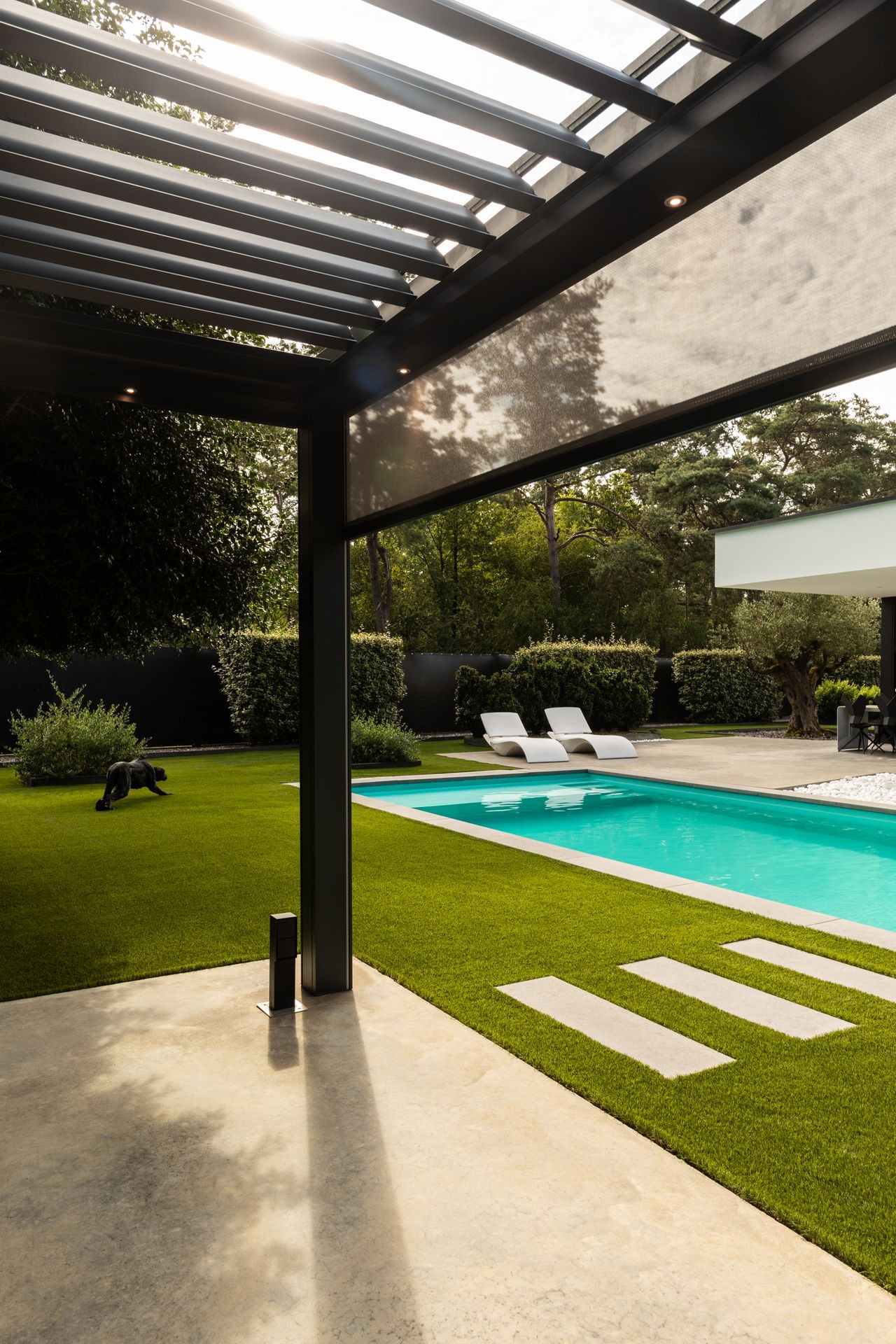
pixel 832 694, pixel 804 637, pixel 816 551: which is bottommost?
pixel 832 694

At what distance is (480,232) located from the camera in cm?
253

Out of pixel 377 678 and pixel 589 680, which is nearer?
pixel 377 678

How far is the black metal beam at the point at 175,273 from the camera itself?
9.02ft

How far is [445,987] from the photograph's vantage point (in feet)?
13.0

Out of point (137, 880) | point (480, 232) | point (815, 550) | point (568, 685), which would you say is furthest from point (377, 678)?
point (480, 232)

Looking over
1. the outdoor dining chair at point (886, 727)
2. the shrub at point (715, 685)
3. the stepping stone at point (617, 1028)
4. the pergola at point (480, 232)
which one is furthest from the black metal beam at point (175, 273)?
the shrub at point (715, 685)

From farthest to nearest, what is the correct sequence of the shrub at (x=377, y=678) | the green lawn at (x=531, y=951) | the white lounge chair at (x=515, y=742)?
the shrub at (x=377, y=678) < the white lounge chair at (x=515, y=742) < the green lawn at (x=531, y=951)

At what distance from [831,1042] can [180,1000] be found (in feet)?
8.52

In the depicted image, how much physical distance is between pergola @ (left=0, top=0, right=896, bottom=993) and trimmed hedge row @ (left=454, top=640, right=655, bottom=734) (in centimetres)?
1354

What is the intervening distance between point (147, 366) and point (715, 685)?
2159 cm

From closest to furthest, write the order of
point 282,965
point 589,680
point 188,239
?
point 188,239 < point 282,965 < point 589,680

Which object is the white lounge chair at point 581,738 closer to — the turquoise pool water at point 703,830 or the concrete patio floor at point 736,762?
the concrete patio floor at point 736,762

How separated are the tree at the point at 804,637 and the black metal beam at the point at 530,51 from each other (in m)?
18.2

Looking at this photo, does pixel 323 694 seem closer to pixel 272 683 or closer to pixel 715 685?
pixel 272 683
